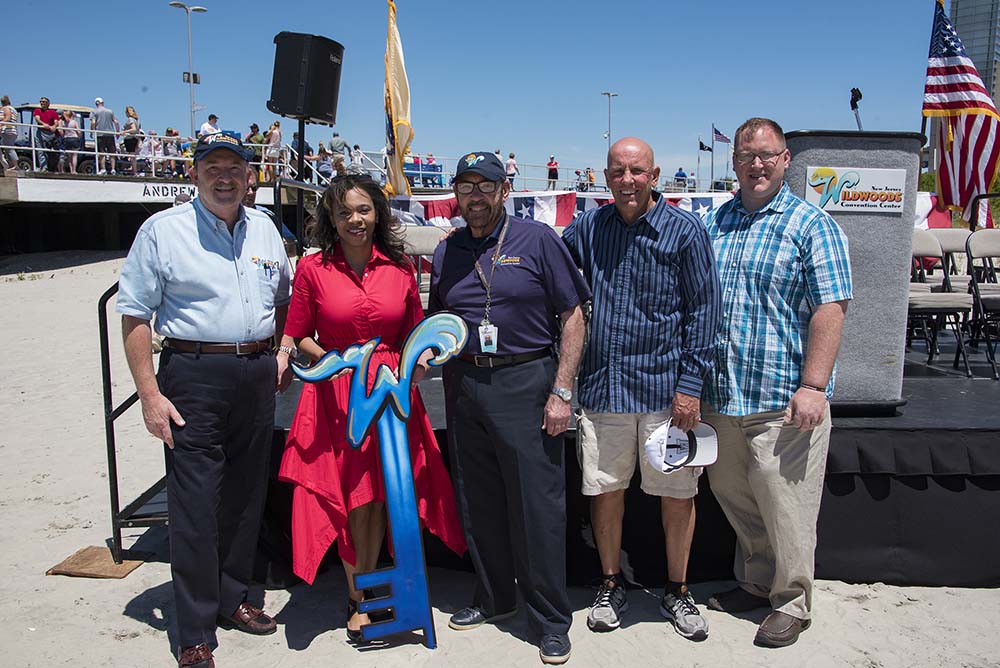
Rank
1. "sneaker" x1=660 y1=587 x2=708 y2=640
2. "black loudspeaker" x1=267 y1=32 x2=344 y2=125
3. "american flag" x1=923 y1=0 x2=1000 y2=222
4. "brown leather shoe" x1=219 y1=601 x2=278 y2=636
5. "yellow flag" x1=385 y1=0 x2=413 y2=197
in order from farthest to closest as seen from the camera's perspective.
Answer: "american flag" x1=923 y1=0 x2=1000 y2=222, "yellow flag" x1=385 y1=0 x2=413 y2=197, "black loudspeaker" x1=267 y1=32 x2=344 y2=125, "brown leather shoe" x1=219 y1=601 x2=278 y2=636, "sneaker" x1=660 y1=587 x2=708 y2=640

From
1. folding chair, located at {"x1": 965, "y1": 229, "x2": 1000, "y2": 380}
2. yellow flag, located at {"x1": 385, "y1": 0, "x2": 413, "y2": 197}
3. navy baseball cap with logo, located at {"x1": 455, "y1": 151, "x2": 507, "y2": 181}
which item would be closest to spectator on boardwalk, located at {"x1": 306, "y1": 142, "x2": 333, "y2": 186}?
yellow flag, located at {"x1": 385, "y1": 0, "x2": 413, "y2": 197}

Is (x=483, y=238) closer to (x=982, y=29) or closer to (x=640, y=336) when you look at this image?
(x=640, y=336)

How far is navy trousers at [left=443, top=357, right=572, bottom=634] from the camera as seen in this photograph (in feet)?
9.95

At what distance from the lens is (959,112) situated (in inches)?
332

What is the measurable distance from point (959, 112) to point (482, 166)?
307 inches

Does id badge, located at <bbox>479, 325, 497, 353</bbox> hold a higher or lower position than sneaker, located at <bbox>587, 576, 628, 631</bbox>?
higher

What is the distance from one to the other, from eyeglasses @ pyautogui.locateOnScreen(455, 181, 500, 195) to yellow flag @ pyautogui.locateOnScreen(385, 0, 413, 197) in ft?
17.1

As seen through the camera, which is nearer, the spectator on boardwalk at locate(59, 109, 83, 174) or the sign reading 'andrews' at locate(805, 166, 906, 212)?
the sign reading 'andrews' at locate(805, 166, 906, 212)

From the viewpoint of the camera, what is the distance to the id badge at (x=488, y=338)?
9.68 feet

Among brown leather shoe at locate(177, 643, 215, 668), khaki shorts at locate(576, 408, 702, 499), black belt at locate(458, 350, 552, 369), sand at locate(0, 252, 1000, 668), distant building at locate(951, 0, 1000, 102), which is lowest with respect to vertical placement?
sand at locate(0, 252, 1000, 668)

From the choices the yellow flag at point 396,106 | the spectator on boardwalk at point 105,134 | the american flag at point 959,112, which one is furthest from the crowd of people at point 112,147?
the american flag at point 959,112

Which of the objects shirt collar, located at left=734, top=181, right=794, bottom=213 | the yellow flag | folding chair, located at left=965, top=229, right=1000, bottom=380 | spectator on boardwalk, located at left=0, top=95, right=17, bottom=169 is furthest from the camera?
spectator on boardwalk, located at left=0, top=95, right=17, bottom=169

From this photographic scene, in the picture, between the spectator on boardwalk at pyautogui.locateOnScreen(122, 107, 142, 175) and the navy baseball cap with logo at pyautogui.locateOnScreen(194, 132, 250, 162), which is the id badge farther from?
the spectator on boardwalk at pyautogui.locateOnScreen(122, 107, 142, 175)

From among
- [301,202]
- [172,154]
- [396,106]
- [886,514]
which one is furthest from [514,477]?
[172,154]
